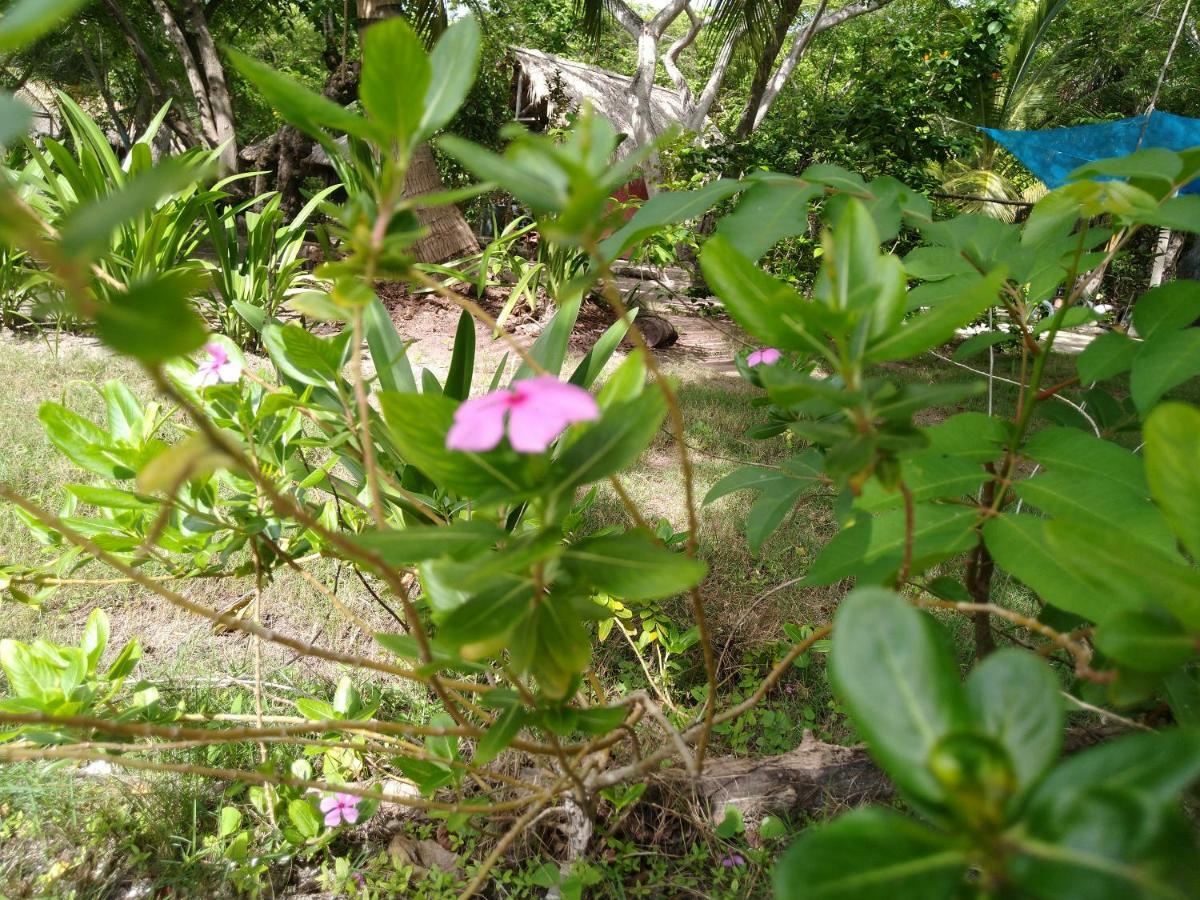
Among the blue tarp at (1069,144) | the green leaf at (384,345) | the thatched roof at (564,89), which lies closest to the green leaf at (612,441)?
the green leaf at (384,345)

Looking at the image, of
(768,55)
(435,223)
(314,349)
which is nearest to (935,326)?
(314,349)

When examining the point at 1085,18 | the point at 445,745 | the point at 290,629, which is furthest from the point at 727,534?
the point at 1085,18

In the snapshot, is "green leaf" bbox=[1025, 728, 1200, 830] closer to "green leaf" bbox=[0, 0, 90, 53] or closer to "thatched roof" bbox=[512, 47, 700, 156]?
"green leaf" bbox=[0, 0, 90, 53]

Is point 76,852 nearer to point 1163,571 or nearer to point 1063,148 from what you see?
point 1163,571

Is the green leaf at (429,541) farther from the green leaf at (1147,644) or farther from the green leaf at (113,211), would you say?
the green leaf at (1147,644)

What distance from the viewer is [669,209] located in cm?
61

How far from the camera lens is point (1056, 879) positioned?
0.22 meters

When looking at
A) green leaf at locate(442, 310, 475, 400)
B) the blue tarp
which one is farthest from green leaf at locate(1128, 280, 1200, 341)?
the blue tarp

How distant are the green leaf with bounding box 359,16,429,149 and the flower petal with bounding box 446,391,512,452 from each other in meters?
0.15

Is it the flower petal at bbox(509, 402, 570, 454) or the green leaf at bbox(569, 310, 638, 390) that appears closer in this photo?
the flower petal at bbox(509, 402, 570, 454)

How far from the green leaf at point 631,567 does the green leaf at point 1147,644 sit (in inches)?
7.2

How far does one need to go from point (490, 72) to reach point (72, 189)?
7.93 m

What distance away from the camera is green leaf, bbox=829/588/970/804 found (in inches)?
10.5

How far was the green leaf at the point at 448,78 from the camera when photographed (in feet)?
1.27
